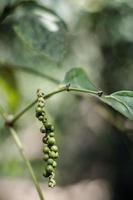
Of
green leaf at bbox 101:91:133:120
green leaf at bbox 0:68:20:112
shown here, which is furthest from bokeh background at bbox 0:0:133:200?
green leaf at bbox 101:91:133:120

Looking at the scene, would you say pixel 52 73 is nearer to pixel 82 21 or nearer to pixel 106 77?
pixel 106 77

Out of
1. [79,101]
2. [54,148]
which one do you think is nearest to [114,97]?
[54,148]

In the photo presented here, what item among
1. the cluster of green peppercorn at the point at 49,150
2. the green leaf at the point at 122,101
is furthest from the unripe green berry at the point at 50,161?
the green leaf at the point at 122,101

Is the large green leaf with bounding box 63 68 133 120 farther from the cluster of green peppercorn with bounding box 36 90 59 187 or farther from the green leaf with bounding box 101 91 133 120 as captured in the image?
the cluster of green peppercorn with bounding box 36 90 59 187

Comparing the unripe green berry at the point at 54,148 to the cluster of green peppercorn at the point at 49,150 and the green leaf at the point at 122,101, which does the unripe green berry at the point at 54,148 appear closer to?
the cluster of green peppercorn at the point at 49,150

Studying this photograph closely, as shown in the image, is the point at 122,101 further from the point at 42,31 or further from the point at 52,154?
the point at 42,31
